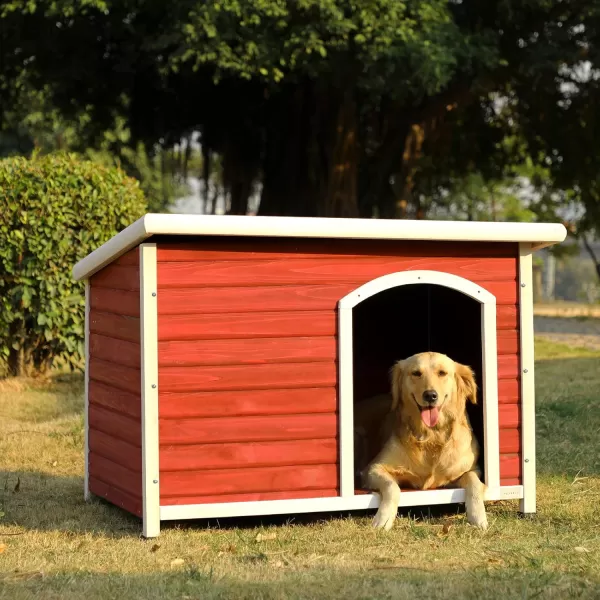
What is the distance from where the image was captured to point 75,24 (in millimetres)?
17969

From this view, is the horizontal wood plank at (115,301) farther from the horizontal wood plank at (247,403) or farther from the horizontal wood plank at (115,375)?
the horizontal wood plank at (247,403)

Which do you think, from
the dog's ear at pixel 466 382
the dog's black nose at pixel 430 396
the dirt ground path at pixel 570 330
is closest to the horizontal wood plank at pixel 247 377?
the dog's black nose at pixel 430 396

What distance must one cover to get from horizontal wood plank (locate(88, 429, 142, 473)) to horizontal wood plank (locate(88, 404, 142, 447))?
25mm

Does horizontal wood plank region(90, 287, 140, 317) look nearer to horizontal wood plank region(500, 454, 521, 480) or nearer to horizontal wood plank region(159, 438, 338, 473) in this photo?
horizontal wood plank region(159, 438, 338, 473)

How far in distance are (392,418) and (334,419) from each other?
22.6 inches

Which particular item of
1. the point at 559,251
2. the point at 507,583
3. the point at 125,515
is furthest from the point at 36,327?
the point at 559,251

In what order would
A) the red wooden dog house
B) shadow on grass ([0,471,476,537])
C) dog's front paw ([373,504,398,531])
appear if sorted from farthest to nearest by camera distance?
shadow on grass ([0,471,476,537]), dog's front paw ([373,504,398,531]), the red wooden dog house

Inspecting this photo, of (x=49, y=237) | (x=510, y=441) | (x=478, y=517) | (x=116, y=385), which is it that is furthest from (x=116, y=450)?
(x=49, y=237)

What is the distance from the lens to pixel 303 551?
17.1 ft

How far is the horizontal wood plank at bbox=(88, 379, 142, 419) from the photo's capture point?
18.9 ft

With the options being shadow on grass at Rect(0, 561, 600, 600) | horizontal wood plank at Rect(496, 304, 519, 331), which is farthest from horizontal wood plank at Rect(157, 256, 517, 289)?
shadow on grass at Rect(0, 561, 600, 600)

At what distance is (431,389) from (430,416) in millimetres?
166

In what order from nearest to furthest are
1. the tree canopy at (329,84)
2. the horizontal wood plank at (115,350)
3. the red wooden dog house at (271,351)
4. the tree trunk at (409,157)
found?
the red wooden dog house at (271,351) → the horizontal wood plank at (115,350) → the tree canopy at (329,84) → the tree trunk at (409,157)

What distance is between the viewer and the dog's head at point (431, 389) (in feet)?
19.0
